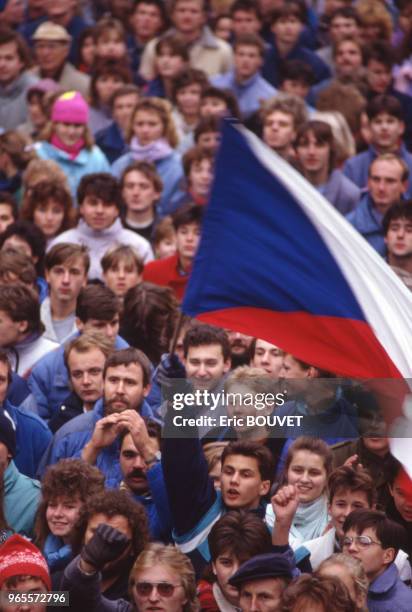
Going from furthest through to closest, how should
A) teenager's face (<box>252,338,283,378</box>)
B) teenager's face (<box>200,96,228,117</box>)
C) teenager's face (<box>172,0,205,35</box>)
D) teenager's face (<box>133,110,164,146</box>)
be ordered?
1. teenager's face (<box>172,0,205,35</box>)
2. teenager's face (<box>200,96,228,117</box>)
3. teenager's face (<box>133,110,164,146</box>)
4. teenager's face (<box>252,338,283,378</box>)

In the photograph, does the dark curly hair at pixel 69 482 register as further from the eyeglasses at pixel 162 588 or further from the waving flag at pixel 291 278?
the waving flag at pixel 291 278

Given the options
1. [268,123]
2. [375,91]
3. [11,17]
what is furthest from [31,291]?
[11,17]

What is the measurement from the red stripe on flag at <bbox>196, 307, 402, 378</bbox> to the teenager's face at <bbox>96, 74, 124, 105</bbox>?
10270 millimetres

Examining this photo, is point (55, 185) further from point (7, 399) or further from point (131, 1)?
point (131, 1)

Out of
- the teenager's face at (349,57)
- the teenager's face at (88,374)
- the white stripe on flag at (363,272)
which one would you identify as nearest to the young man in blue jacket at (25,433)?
the teenager's face at (88,374)

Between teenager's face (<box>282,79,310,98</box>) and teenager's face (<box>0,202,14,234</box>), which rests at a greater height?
teenager's face (<box>0,202,14,234</box>)

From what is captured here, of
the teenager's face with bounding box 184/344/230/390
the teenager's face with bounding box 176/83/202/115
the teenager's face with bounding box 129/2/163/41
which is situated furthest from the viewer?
the teenager's face with bounding box 129/2/163/41

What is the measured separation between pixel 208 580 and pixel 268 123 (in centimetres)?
761

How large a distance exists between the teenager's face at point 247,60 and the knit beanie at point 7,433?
864 cm

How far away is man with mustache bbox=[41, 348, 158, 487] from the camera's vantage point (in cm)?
1139

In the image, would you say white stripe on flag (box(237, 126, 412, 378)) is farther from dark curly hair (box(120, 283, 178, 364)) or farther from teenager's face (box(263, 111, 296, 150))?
teenager's face (box(263, 111, 296, 150))

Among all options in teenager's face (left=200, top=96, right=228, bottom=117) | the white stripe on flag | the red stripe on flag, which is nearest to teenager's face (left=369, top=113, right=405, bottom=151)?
teenager's face (left=200, top=96, right=228, bottom=117)

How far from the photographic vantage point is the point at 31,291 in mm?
13117

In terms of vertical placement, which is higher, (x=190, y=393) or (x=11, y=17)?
(x=190, y=393)
